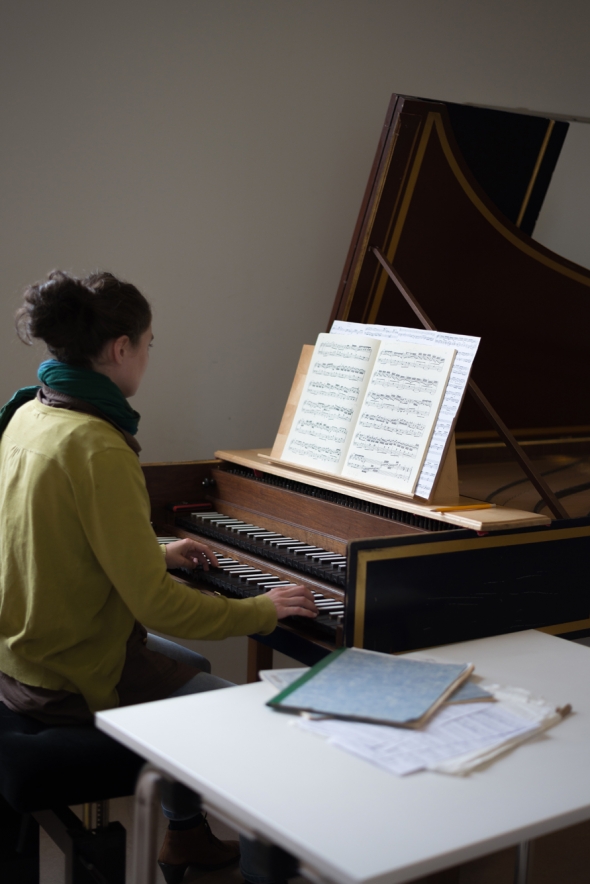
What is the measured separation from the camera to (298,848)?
1.08 metres

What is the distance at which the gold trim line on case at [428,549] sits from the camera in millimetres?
1834

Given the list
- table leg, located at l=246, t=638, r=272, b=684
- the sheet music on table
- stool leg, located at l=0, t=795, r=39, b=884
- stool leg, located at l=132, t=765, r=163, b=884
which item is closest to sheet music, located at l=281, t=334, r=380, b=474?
the sheet music on table

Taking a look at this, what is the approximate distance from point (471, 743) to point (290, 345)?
2.55 metres

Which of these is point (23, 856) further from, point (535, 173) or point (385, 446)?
point (535, 173)

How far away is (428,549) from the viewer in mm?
1931

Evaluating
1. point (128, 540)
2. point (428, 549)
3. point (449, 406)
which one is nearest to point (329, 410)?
point (449, 406)

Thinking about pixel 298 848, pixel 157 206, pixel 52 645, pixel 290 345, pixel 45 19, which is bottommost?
pixel 52 645

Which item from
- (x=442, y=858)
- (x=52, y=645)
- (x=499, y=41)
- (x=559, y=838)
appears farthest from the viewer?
(x=499, y=41)

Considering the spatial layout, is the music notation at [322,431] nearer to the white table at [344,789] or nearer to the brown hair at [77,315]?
the brown hair at [77,315]

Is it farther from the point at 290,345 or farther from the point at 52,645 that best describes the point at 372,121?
the point at 52,645

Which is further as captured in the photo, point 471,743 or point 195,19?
point 195,19

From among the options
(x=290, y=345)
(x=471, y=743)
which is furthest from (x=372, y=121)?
(x=471, y=743)

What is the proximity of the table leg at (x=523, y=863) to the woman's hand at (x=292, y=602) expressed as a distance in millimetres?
614

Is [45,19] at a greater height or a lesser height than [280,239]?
greater
